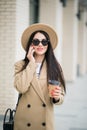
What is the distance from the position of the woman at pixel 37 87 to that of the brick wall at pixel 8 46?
14.1 feet

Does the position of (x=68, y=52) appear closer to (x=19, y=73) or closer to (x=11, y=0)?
(x=11, y=0)

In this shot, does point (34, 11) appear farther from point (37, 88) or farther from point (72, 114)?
point (37, 88)

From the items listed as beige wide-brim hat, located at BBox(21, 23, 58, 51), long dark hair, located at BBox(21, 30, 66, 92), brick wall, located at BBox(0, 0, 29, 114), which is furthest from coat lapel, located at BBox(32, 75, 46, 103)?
brick wall, located at BBox(0, 0, 29, 114)

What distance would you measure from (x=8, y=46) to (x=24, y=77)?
4.57 metres

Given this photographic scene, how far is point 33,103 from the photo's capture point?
3.85 m

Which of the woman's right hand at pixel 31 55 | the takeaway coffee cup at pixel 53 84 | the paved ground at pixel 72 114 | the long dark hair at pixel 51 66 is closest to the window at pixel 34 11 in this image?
the paved ground at pixel 72 114

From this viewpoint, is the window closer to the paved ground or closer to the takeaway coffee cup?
the paved ground

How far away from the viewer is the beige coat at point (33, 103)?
384 cm

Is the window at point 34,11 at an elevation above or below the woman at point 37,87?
above

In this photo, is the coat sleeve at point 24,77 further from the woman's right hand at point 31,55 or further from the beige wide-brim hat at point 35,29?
the beige wide-brim hat at point 35,29

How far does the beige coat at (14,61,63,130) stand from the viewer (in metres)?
3.84

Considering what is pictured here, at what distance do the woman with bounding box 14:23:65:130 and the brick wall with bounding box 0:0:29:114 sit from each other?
4.28 meters

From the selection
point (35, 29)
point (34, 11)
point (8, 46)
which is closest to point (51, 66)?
point (35, 29)

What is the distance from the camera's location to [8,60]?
27.5 ft
